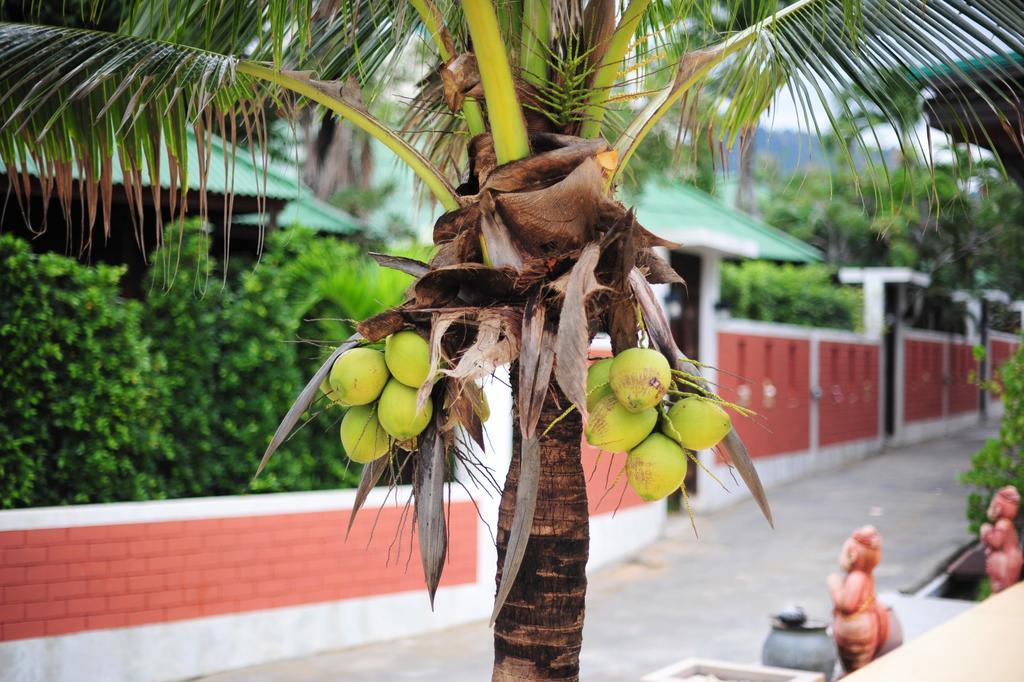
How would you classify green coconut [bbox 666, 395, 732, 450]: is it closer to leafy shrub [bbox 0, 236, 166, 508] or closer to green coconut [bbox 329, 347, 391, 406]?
green coconut [bbox 329, 347, 391, 406]

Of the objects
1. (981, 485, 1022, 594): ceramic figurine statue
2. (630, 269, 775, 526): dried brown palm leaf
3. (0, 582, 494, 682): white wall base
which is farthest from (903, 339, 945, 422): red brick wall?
(630, 269, 775, 526): dried brown palm leaf

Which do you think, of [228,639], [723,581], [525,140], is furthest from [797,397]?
[525,140]

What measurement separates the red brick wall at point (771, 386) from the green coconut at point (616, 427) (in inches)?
459

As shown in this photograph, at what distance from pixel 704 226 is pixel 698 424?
13.7 metres

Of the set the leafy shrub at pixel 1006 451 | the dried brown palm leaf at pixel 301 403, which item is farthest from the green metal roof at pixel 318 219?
the dried brown palm leaf at pixel 301 403

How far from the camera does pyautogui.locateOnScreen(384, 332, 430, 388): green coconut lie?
2648 millimetres

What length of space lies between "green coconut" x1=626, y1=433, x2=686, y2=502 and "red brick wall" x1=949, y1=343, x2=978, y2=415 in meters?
25.3

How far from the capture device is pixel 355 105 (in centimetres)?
301

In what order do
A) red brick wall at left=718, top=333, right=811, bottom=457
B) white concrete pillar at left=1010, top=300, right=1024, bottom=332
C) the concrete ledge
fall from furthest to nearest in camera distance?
1. red brick wall at left=718, top=333, right=811, bottom=457
2. white concrete pillar at left=1010, top=300, right=1024, bottom=332
3. the concrete ledge

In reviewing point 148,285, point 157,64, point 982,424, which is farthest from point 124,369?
point 982,424

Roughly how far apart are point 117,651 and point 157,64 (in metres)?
4.82

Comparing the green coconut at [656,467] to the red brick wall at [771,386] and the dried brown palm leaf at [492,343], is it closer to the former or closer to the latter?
the dried brown palm leaf at [492,343]

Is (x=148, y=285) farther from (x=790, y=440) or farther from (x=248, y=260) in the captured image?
(x=790, y=440)

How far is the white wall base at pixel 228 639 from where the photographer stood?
6.41 meters
